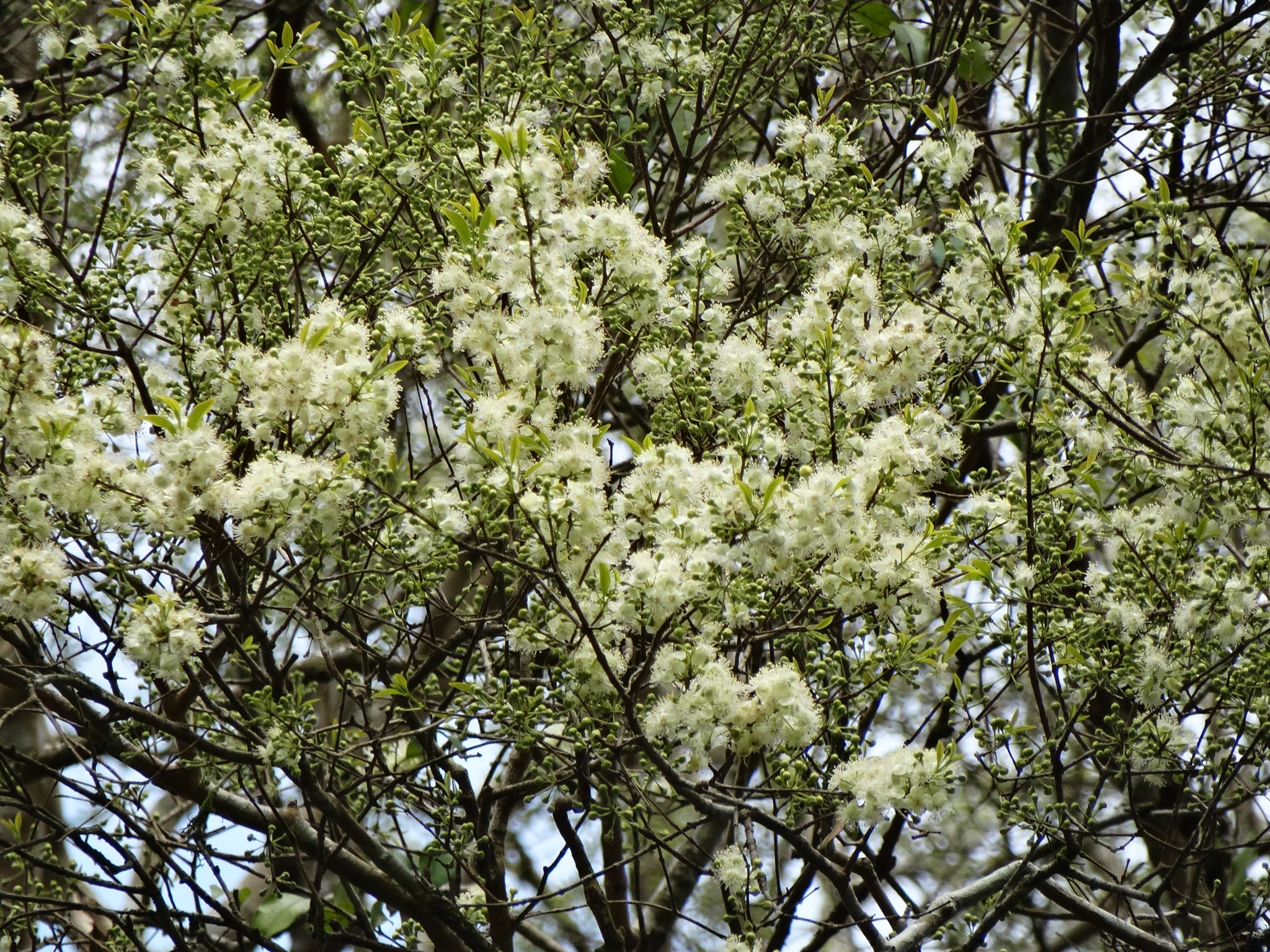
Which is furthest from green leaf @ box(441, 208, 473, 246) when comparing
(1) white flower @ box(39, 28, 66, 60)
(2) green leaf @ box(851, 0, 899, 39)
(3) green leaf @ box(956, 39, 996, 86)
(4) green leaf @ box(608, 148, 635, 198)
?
(2) green leaf @ box(851, 0, 899, 39)

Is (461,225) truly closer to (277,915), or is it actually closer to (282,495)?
(282,495)

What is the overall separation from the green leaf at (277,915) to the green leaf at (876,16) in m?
3.47

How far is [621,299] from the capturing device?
3223 mm

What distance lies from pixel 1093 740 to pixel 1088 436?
75 cm

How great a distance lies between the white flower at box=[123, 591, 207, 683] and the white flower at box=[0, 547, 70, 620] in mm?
158

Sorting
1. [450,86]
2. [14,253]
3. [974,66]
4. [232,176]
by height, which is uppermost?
[974,66]

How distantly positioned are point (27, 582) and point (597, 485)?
1124mm

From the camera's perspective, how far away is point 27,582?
2.57m

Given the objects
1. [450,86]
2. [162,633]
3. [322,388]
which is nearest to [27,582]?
[162,633]

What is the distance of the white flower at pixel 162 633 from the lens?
8.33 ft

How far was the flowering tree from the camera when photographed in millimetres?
2715

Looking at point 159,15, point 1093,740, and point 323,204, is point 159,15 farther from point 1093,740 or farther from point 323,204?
point 1093,740

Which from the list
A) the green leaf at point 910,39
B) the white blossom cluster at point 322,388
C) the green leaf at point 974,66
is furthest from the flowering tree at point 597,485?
the green leaf at point 910,39

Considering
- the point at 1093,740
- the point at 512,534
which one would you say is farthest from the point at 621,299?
the point at 1093,740
